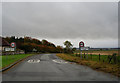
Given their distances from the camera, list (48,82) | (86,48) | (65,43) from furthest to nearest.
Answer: (65,43)
(86,48)
(48,82)

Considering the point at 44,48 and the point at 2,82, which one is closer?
the point at 2,82

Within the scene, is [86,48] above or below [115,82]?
above

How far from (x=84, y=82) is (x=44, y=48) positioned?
7582 centimetres

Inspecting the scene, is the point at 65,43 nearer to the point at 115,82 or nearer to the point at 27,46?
the point at 27,46

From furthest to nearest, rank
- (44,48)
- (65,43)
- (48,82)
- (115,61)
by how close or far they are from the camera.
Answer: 1. (44,48)
2. (65,43)
3. (115,61)
4. (48,82)

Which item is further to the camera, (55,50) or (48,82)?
(55,50)

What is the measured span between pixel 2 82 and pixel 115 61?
10.9 metres

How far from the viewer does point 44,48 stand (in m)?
81.2

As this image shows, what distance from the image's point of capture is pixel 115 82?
6371mm

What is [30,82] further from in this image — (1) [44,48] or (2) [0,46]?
(1) [44,48]

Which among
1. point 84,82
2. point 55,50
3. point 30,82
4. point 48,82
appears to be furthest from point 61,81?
point 55,50

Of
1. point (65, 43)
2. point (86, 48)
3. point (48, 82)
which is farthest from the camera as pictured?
point (65, 43)

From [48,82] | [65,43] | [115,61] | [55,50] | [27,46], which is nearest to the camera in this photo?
[48,82]

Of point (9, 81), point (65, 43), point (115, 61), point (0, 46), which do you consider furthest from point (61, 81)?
point (0, 46)
